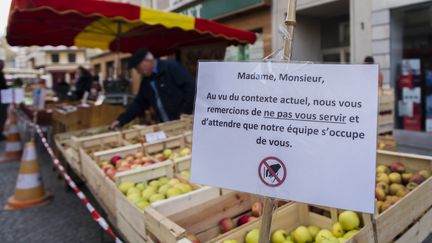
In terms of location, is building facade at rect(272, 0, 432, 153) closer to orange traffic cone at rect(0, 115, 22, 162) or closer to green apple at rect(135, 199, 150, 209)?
green apple at rect(135, 199, 150, 209)

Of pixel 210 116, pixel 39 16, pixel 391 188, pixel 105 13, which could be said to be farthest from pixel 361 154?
pixel 39 16

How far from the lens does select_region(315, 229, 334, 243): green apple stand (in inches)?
82.6

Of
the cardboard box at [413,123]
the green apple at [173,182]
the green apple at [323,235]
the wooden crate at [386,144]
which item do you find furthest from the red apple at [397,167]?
the cardboard box at [413,123]

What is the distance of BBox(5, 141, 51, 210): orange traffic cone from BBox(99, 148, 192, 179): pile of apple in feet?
5.57

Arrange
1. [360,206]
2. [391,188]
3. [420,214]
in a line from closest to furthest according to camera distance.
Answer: [360,206], [420,214], [391,188]

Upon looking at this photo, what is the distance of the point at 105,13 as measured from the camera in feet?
17.4

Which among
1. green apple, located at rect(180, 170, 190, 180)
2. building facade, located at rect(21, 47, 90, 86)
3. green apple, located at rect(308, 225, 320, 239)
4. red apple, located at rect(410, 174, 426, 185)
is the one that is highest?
building facade, located at rect(21, 47, 90, 86)

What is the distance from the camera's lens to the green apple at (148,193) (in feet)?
9.18

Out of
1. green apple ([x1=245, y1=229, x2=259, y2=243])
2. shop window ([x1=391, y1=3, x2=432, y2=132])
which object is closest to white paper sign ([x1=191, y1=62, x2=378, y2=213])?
green apple ([x1=245, y1=229, x2=259, y2=243])

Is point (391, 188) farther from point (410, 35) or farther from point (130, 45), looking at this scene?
point (130, 45)

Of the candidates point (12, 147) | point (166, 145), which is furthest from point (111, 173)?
point (12, 147)

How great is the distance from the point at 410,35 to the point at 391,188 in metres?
5.66

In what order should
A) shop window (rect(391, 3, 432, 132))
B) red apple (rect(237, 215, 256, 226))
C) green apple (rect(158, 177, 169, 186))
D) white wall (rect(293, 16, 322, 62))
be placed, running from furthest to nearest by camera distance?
white wall (rect(293, 16, 322, 62)), shop window (rect(391, 3, 432, 132)), green apple (rect(158, 177, 169, 186)), red apple (rect(237, 215, 256, 226))

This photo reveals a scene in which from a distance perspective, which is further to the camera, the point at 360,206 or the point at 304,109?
the point at 304,109
